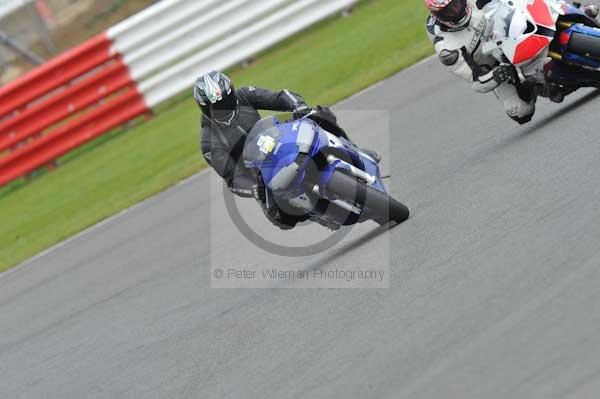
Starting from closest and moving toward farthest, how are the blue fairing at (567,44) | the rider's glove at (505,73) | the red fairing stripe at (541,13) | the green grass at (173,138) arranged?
the blue fairing at (567,44)
the red fairing stripe at (541,13)
the rider's glove at (505,73)
the green grass at (173,138)

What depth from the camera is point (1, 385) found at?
748 cm

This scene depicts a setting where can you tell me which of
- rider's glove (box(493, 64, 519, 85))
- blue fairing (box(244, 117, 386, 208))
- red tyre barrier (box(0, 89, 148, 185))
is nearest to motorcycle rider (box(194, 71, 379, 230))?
blue fairing (box(244, 117, 386, 208))

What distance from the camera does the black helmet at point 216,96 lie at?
782cm

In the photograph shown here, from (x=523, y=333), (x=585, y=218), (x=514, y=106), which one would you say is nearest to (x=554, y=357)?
(x=523, y=333)

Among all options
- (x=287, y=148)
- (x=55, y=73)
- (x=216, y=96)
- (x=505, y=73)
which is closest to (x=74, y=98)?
(x=55, y=73)

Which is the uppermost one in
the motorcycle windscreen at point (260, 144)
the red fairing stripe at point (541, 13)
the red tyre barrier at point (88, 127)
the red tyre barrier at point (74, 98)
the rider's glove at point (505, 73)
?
the motorcycle windscreen at point (260, 144)

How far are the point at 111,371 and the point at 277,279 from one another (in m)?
1.42

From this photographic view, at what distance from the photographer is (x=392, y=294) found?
586 centimetres

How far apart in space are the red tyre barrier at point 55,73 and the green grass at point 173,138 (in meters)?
1.14

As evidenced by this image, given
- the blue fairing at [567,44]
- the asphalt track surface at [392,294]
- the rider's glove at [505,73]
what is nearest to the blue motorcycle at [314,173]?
the asphalt track surface at [392,294]

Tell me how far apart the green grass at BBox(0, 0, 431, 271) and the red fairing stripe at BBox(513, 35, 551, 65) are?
4.43m

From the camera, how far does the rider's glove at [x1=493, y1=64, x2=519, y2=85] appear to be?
802 cm

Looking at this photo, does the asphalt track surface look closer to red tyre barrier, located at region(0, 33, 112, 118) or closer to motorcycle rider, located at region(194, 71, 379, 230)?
motorcycle rider, located at region(194, 71, 379, 230)

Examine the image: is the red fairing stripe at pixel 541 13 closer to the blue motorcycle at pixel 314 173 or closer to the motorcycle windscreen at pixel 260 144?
the blue motorcycle at pixel 314 173
